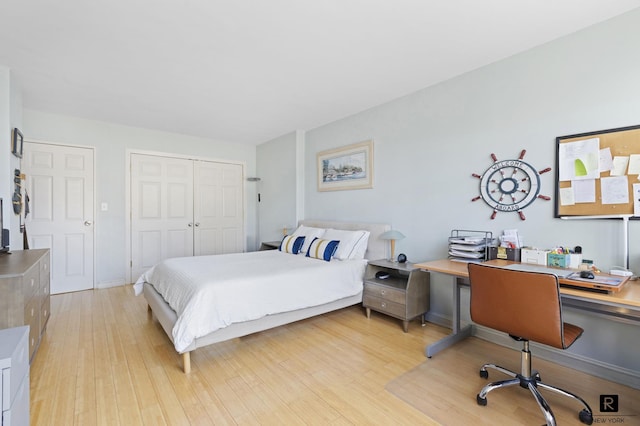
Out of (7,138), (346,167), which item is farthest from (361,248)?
(7,138)

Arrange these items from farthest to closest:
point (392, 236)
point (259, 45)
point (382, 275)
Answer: point (382, 275)
point (392, 236)
point (259, 45)

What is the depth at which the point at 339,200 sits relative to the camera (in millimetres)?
4258

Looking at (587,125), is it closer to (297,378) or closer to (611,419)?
(611,419)

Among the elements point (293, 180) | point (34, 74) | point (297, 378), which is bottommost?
point (297, 378)

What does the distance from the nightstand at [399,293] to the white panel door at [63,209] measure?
4016mm

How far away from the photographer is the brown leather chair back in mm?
1570

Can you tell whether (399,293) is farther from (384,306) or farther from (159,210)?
(159,210)

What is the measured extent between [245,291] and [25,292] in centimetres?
146

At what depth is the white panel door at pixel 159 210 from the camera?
4676 millimetres

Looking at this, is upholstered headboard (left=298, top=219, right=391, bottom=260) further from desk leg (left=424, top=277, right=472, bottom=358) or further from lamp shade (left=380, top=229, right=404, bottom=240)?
desk leg (left=424, top=277, right=472, bottom=358)

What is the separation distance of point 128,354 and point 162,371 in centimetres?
47

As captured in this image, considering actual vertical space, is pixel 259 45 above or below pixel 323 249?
above

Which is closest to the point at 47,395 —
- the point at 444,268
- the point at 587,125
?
the point at 444,268

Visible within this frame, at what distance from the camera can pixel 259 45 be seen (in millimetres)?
2389
